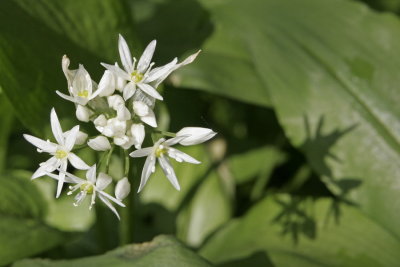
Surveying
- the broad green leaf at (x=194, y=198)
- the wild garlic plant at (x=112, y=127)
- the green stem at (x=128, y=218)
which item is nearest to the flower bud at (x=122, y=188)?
the wild garlic plant at (x=112, y=127)

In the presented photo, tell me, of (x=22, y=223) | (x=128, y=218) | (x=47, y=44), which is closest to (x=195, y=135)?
(x=128, y=218)

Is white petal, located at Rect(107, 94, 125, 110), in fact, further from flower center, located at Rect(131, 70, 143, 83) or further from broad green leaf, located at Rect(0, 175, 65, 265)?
broad green leaf, located at Rect(0, 175, 65, 265)

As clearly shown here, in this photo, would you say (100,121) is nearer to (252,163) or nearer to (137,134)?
(137,134)

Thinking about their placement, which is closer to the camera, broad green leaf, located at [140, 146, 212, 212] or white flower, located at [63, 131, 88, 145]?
white flower, located at [63, 131, 88, 145]

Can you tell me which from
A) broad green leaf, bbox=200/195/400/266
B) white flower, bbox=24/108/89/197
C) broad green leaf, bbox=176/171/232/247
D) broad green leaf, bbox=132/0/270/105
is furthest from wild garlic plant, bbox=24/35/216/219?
broad green leaf, bbox=176/171/232/247

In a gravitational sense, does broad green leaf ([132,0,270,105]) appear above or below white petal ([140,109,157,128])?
below

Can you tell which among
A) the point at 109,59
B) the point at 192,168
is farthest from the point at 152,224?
the point at 109,59
